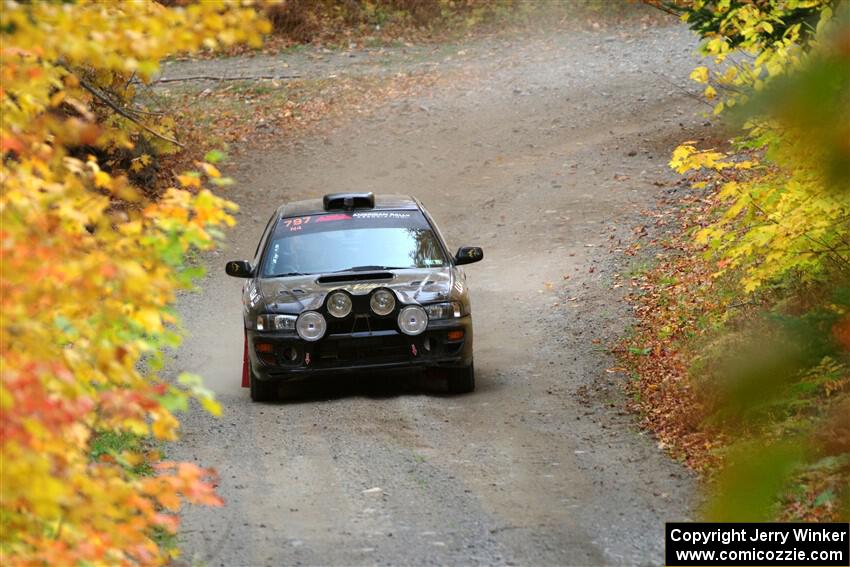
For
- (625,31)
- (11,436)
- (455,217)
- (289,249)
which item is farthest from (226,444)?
(625,31)

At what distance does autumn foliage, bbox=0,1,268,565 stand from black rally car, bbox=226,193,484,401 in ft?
16.8

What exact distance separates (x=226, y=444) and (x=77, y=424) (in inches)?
205

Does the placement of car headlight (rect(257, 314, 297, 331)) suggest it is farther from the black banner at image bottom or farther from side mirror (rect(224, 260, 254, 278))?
the black banner at image bottom

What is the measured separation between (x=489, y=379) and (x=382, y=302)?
1.79 metres

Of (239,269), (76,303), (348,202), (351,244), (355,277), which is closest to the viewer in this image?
(76,303)

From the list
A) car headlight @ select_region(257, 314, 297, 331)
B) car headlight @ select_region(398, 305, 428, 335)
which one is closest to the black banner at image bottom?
car headlight @ select_region(398, 305, 428, 335)

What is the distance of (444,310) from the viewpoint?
10.2 m

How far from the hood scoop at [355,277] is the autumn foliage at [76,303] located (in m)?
5.39

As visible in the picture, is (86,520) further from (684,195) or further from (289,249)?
(684,195)

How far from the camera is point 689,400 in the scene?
9.03m

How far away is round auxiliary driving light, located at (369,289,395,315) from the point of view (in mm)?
10023

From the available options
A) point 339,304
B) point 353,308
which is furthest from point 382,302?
point 339,304

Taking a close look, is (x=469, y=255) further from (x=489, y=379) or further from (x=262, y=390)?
(x=262, y=390)

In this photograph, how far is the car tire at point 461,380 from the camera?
10484mm
